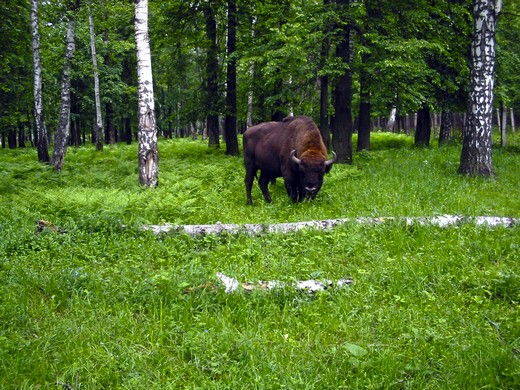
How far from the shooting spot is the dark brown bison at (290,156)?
11.3 m

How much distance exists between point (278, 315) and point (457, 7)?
16.0 metres

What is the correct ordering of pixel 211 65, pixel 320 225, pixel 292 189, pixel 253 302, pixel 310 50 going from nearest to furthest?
pixel 253 302 → pixel 320 225 → pixel 292 189 → pixel 310 50 → pixel 211 65

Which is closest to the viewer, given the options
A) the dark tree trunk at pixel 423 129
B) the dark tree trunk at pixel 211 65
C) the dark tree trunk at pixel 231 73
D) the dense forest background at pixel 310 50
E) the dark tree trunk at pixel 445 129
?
the dense forest background at pixel 310 50

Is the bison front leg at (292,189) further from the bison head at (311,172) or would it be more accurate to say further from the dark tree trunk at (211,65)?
the dark tree trunk at (211,65)

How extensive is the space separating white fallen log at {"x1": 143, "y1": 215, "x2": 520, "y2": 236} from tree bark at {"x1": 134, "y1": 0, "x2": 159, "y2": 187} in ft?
15.6

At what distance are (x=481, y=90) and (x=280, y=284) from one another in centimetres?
998

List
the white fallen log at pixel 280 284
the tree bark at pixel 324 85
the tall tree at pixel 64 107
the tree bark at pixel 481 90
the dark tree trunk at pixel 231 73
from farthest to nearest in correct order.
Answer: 1. the dark tree trunk at pixel 231 73
2. the tall tree at pixel 64 107
3. the tree bark at pixel 324 85
4. the tree bark at pixel 481 90
5. the white fallen log at pixel 280 284

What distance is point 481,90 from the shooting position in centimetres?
1292

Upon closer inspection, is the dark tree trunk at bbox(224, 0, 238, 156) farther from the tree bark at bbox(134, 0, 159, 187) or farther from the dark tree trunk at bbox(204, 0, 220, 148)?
the tree bark at bbox(134, 0, 159, 187)

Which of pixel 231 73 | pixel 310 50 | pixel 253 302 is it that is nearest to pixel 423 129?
pixel 231 73

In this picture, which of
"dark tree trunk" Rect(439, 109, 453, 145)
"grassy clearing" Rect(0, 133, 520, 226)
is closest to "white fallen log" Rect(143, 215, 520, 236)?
"grassy clearing" Rect(0, 133, 520, 226)

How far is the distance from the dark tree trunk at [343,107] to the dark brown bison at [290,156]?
14.8 ft

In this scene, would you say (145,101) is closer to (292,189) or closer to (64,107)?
(292,189)

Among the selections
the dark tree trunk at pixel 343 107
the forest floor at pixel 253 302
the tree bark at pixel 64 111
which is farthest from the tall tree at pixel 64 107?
the dark tree trunk at pixel 343 107
